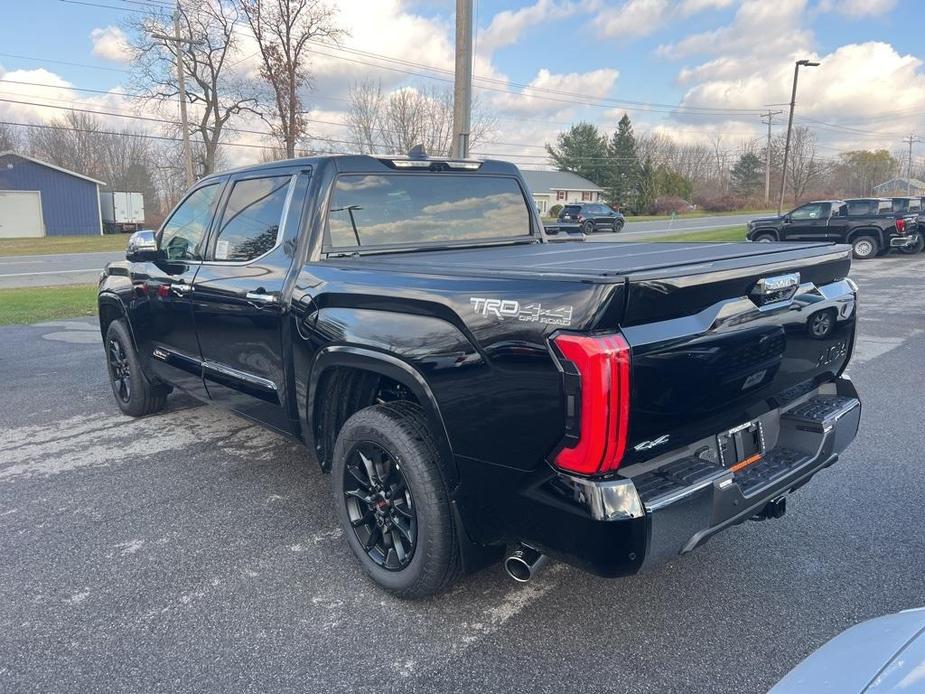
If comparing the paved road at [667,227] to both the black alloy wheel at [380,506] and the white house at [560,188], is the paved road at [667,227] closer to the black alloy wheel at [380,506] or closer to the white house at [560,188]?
the white house at [560,188]

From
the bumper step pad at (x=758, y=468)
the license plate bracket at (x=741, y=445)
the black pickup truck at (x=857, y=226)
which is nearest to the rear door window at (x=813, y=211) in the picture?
the black pickup truck at (x=857, y=226)

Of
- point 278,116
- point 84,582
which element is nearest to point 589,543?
point 84,582

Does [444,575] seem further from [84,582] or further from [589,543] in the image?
[84,582]

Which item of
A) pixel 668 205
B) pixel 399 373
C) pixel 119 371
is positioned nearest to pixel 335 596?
pixel 399 373

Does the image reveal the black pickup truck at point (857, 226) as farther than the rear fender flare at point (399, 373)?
Yes

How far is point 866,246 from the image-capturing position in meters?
20.0

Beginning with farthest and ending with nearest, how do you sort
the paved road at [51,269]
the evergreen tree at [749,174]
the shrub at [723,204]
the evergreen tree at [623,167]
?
the evergreen tree at [749,174]
the evergreen tree at [623,167]
the shrub at [723,204]
the paved road at [51,269]

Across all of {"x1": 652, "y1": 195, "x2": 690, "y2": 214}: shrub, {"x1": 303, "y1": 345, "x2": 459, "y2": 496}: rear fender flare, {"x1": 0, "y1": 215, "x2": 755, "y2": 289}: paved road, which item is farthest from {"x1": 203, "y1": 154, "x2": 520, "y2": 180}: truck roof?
{"x1": 652, "y1": 195, "x2": 690, "y2": 214}: shrub

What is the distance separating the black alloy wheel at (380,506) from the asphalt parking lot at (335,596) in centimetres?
Answer: 20

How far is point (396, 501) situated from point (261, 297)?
1395mm

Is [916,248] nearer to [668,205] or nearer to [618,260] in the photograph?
[618,260]

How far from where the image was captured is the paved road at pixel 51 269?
17.4 metres

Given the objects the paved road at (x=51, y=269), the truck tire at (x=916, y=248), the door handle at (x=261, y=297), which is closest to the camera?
the door handle at (x=261, y=297)

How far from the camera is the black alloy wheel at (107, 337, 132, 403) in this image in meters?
5.63
